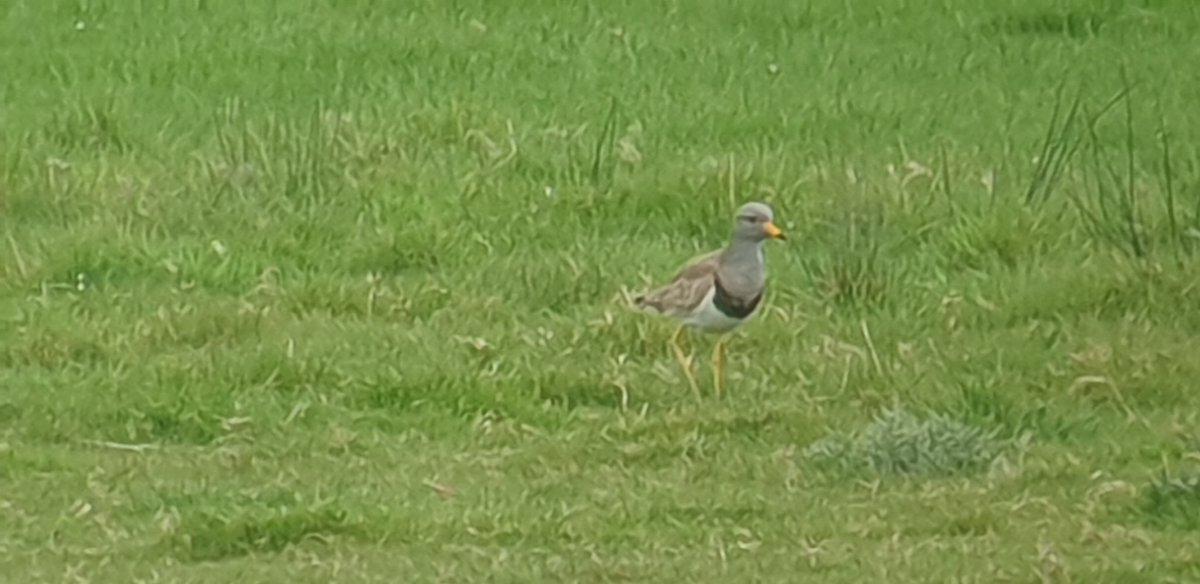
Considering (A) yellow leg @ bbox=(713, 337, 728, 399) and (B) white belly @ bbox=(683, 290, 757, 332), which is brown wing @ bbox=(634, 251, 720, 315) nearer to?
(B) white belly @ bbox=(683, 290, 757, 332)

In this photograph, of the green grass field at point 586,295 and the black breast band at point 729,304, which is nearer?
the green grass field at point 586,295

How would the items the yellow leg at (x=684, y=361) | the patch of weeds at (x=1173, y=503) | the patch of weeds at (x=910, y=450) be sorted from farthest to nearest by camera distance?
the yellow leg at (x=684, y=361), the patch of weeds at (x=910, y=450), the patch of weeds at (x=1173, y=503)

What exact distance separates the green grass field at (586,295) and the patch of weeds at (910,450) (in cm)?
1

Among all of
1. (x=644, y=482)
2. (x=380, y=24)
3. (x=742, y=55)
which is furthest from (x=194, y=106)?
(x=644, y=482)

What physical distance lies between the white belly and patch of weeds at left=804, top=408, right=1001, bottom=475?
645 mm

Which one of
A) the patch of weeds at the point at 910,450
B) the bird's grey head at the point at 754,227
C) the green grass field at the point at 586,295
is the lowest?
the green grass field at the point at 586,295

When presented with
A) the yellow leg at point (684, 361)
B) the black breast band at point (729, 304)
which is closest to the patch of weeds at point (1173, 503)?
the black breast band at point (729, 304)

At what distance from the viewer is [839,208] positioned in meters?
8.87

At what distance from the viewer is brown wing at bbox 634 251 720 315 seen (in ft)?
25.1

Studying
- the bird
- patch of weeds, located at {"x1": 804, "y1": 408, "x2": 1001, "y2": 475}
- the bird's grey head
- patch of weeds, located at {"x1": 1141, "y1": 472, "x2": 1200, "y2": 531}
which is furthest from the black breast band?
patch of weeds, located at {"x1": 1141, "y1": 472, "x2": 1200, "y2": 531}

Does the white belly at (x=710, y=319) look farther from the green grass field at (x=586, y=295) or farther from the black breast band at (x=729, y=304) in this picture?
the green grass field at (x=586, y=295)

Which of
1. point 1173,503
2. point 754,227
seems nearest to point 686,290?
point 754,227

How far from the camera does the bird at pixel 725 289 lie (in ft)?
24.8

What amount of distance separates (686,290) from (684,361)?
213mm
